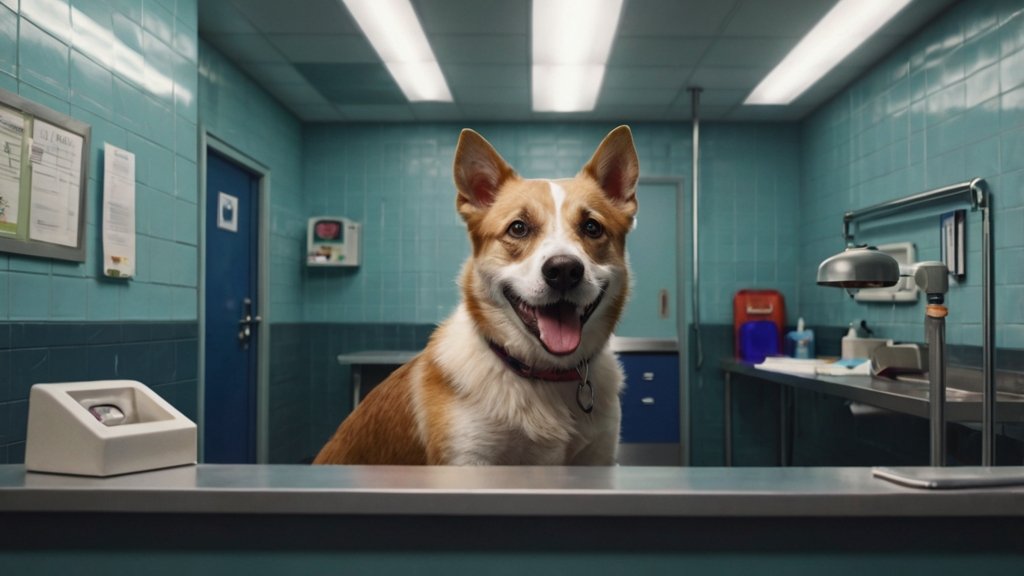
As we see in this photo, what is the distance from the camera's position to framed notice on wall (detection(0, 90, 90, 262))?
1.91 metres

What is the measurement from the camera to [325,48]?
3.82 m

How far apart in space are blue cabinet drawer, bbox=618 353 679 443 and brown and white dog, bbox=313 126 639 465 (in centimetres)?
362

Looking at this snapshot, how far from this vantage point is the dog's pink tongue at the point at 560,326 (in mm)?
1280

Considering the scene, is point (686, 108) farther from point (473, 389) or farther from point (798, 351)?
point (473, 389)


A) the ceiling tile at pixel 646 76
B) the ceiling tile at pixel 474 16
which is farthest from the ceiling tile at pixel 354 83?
the ceiling tile at pixel 646 76

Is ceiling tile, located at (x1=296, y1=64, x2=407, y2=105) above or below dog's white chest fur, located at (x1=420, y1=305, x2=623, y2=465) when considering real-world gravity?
above

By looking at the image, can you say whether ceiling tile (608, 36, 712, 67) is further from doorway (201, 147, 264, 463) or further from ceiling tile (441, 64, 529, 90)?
doorway (201, 147, 264, 463)

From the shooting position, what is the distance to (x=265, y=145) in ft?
15.1

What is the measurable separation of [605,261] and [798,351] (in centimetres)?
364

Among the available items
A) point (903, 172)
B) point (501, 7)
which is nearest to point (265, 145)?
point (501, 7)

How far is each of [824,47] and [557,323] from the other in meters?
3.40

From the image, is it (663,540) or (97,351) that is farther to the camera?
(97,351)

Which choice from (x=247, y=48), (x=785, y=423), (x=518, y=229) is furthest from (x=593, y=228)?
(x=785, y=423)

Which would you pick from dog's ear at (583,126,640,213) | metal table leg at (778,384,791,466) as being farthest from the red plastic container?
dog's ear at (583,126,640,213)
